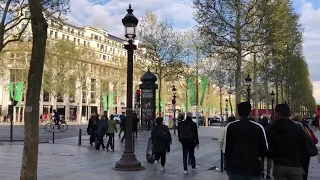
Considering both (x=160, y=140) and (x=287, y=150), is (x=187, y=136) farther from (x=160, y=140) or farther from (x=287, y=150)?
(x=287, y=150)

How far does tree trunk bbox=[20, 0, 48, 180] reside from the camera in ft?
22.5

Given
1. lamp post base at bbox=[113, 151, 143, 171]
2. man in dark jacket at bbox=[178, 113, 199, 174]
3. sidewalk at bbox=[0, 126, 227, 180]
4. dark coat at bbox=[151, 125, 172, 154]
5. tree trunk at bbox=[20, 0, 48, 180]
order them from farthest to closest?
lamp post base at bbox=[113, 151, 143, 171], dark coat at bbox=[151, 125, 172, 154], man in dark jacket at bbox=[178, 113, 199, 174], sidewalk at bbox=[0, 126, 227, 180], tree trunk at bbox=[20, 0, 48, 180]

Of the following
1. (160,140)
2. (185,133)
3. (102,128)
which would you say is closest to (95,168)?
(160,140)

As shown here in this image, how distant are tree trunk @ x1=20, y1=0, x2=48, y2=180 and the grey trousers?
4.14 m

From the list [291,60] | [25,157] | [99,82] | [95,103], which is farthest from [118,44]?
[25,157]

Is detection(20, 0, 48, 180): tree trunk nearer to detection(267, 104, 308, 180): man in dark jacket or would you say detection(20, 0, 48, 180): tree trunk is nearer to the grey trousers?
detection(267, 104, 308, 180): man in dark jacket

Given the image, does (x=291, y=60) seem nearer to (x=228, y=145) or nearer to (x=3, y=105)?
(x=228, y=145)

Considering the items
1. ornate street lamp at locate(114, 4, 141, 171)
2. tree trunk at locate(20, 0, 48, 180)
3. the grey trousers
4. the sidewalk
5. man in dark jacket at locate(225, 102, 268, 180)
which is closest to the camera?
man in dark jacket at locate(225, 102, 268, 180)

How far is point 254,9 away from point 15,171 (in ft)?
77.0

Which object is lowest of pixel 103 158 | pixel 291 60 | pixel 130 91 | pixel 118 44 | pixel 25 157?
pixel 103 158

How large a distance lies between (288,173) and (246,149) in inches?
31.2

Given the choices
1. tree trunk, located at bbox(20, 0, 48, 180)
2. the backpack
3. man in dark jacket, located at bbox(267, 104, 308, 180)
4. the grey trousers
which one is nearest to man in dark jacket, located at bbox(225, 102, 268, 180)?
man in dark jacket, located at bbox(267, 104, 308, 180)

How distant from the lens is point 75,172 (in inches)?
439

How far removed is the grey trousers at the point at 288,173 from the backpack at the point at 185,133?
19.4 ft
